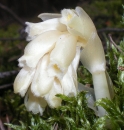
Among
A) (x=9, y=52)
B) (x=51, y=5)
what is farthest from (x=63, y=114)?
(x=51, y=5)

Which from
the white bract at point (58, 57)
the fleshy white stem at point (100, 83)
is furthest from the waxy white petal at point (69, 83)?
the fleshy white stem at point (100, 83)

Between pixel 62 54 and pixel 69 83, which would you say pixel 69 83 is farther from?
pixel 62 54

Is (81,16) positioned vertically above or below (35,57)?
above

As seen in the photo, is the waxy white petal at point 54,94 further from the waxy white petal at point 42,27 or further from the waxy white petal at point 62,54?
the waxy white petal at point 42,27

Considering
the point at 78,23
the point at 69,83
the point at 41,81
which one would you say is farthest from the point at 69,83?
the point at 78,23

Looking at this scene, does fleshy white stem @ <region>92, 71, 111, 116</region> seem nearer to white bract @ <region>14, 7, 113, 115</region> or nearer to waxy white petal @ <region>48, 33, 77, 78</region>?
white bract @ <region>14, 7, 113, 115</region>

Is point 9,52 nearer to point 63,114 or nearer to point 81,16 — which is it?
point 63,114

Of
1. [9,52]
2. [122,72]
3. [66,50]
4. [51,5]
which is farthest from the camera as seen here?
[51,5]
